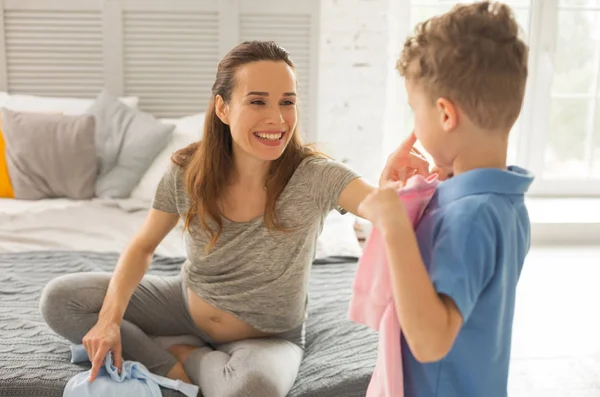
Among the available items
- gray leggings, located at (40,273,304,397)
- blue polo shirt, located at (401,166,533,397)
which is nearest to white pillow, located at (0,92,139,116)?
gray leggings, located at (40,273,304,397)

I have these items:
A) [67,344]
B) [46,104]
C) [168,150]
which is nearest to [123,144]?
[168,150]

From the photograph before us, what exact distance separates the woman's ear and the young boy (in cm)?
79

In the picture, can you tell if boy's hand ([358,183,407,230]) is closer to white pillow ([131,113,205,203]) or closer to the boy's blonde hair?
the boy's blonde hair

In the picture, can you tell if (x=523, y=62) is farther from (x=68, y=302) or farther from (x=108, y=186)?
(x=108, y=186)

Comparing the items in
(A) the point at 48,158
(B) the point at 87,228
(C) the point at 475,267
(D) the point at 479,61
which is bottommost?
(B) the point at 87,228

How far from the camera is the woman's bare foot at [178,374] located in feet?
5.65

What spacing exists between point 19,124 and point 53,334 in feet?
4.75

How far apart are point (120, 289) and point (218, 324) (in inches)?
10.1

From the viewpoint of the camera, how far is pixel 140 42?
11.8 feet

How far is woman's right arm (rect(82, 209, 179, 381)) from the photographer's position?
1.65 m

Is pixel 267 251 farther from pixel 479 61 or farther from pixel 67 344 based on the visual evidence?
pixel 479 61

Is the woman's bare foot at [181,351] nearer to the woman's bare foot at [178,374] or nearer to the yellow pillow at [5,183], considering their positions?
the woman's bare foot at [178,374]

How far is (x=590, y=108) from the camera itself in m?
4.03

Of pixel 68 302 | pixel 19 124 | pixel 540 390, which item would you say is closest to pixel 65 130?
pixel 19 124
